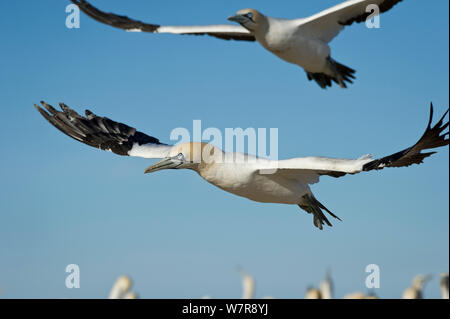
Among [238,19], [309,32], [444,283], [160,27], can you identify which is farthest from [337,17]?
[444,283]

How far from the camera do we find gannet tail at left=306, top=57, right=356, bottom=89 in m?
12.0

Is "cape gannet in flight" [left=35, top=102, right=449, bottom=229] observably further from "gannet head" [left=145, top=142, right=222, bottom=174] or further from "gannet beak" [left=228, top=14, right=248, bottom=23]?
"gannet beak" [left=228, top=14, right=248, bottom=23]

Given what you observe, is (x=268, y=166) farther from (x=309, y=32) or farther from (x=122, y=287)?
(x=122, y=287)

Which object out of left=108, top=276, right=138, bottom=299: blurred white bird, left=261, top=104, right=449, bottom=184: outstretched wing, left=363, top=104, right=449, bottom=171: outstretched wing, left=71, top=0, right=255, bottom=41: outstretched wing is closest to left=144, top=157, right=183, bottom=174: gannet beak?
left=261, top=104, right=449, bottom=184: outstretched wing

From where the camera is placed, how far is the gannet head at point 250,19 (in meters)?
11.2

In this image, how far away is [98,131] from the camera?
10.5 meters

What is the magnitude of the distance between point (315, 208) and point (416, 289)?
6.58 meters

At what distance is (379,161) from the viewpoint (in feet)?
24.0

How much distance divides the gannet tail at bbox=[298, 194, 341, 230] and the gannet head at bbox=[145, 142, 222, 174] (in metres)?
1.32

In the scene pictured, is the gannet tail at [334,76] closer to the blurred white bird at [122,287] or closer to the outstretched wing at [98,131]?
the outstretched wing at [98,131]

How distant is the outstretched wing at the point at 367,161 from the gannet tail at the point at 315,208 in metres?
0.66
